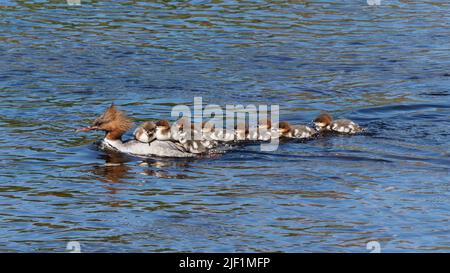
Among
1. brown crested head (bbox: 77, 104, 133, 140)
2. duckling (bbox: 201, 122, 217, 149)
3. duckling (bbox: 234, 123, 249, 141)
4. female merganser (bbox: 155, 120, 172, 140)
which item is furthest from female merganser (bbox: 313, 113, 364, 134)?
brown crested head (bbox: 77, 104, 133, 140)

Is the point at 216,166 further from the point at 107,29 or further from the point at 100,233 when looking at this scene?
the point at 107,29

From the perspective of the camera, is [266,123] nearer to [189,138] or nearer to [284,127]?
[284,127]

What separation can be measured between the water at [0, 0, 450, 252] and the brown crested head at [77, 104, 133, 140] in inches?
8.7

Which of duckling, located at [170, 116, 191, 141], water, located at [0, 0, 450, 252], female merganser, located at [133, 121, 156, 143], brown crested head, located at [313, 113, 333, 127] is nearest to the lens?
water, located at [0, 0, 450, 252]

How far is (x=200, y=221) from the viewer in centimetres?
855

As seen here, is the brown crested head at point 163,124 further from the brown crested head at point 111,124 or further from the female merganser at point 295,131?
the female merganser at point 295,131

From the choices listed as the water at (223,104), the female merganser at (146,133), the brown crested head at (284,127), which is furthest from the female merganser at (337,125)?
the female merganser at (146,133)

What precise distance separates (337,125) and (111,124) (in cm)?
244

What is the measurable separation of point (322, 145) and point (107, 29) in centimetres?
612

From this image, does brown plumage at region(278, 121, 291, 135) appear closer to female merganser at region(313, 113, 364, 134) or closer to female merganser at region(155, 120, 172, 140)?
female merganser at region(313, 113, 364, 134)

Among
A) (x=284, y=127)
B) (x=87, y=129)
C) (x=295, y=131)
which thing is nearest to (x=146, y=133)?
(x=87, y=129)

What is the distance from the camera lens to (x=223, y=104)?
12703 millimetres

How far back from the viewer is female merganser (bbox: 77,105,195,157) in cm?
1101

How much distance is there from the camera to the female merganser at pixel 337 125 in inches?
448
